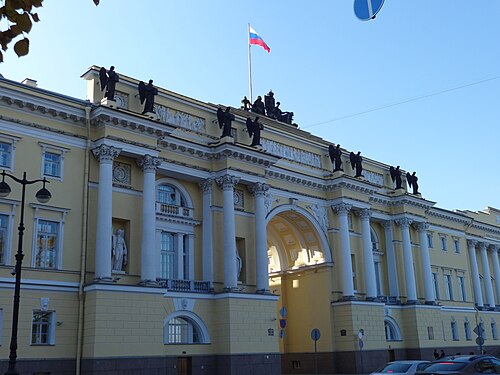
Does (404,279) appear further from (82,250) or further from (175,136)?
(82,250)

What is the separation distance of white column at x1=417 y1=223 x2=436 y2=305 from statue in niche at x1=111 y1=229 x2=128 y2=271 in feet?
81.5

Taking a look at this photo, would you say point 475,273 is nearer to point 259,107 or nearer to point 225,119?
point 259,107

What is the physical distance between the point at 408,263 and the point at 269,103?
15.1 meters

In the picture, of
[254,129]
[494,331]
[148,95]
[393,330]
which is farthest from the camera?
[494,331]

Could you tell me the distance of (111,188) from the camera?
2794 centimetres

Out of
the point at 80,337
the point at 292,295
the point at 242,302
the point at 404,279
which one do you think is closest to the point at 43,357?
the point at 80,337

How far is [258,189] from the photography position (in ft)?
113

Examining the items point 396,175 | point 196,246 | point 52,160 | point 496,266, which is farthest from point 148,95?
point 496,266

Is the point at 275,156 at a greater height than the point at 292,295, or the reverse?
the point at 275,156

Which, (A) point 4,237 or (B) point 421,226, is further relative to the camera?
(B) point 421,226

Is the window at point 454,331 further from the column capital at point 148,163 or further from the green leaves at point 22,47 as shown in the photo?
the green leaves at point 22,47

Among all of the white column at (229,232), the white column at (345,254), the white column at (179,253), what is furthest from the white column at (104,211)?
the white column at (345,254)

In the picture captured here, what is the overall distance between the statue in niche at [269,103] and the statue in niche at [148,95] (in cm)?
1191

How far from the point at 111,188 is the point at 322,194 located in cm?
1646
